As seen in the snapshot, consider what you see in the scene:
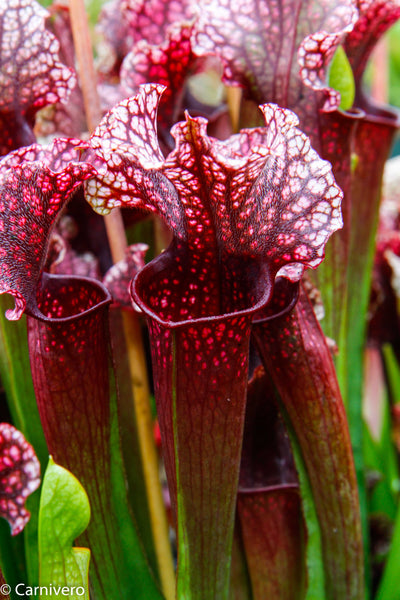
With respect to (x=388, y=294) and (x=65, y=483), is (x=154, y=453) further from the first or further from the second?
(x=388, y=294)

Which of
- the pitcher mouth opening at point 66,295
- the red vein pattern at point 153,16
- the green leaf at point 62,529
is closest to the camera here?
the green leaf at point 62,529

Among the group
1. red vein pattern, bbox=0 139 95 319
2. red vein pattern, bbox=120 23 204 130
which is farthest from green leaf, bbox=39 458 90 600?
red vein pattern, bbox=120 23 204 130

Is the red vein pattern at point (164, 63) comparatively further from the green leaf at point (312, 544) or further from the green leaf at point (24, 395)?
the green leaf at point (312, 544)

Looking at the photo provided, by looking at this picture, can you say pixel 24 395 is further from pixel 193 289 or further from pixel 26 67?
pixel 26 67

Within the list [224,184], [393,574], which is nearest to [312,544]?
[393,574]

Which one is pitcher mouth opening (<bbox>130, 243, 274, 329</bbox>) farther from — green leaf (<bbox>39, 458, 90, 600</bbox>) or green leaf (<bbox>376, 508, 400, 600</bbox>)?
green leaf (<bbox>376, 508, 400, 600</bbox>)

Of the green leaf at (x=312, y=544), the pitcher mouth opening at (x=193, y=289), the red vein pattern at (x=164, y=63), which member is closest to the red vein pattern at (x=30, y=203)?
the pitcher mouth opening at (x=193, y=289)
